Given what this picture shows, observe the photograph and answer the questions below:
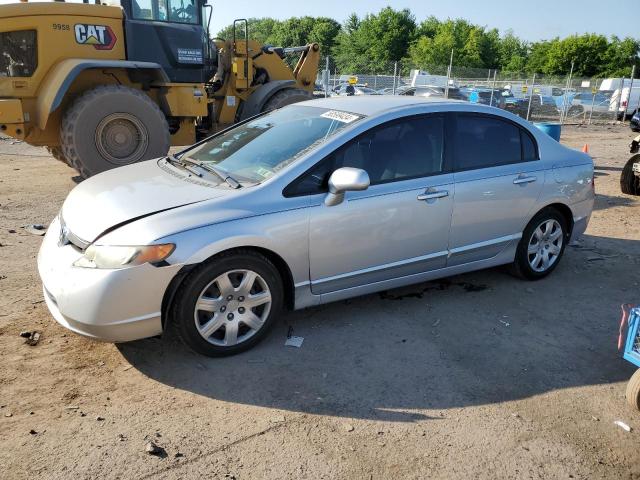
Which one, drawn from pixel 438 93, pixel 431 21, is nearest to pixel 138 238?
pixel 438 93

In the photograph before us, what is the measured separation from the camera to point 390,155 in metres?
4.11

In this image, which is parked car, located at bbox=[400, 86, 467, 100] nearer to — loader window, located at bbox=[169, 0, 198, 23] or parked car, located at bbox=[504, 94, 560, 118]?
parked car, located at bbox=[504, 94, 560, 118]

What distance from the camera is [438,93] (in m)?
25.0

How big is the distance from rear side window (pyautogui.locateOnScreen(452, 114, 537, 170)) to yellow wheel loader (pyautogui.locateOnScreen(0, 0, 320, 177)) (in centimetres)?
520

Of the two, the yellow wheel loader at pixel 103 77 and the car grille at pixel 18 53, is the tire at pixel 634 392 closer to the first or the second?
the yellow wheel loader at pixel 103 77

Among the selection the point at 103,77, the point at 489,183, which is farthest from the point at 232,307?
the point at 103,77

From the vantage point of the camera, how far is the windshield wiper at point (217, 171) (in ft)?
12.2

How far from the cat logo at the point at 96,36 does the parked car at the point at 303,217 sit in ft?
14.8

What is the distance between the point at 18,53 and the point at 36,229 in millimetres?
3118

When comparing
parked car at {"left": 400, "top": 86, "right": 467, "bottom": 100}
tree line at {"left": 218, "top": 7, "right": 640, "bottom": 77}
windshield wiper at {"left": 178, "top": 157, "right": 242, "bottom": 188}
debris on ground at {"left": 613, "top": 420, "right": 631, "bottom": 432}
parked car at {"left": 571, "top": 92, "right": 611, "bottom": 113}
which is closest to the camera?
debris on ground at {"left": 613, "top": 420, "right": 631, "bottom": 432}

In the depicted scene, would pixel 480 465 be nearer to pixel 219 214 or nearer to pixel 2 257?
pixel 219 214

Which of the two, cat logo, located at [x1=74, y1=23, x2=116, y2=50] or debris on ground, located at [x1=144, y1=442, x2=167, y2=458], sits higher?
cat logo, located at [x1=74, y1=23, x2=116, y2=50]

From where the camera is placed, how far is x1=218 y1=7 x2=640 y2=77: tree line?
6662 centimetres

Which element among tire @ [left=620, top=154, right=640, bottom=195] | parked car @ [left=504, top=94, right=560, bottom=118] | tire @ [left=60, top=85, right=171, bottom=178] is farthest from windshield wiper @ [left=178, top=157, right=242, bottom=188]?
parked car @ [left=504, top=94, right=560, bottom=118]
